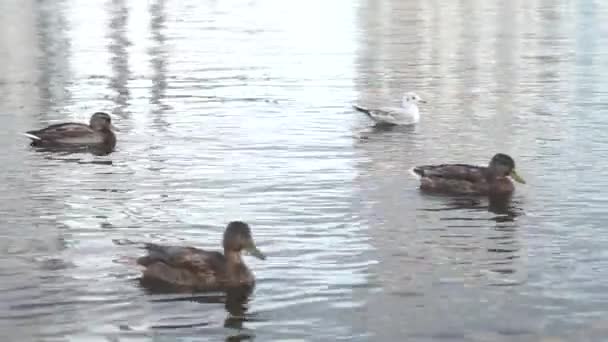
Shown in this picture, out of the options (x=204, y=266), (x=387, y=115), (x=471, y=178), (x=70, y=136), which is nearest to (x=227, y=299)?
(x=204, y=266)

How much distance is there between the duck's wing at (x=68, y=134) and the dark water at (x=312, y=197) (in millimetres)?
531

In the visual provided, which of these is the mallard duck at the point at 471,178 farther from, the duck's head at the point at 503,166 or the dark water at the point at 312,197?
the dark water at the point at 312,197

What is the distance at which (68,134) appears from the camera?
90.7 ft

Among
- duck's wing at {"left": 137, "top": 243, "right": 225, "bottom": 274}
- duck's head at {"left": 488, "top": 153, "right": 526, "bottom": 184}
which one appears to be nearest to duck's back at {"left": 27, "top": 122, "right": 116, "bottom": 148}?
duck's head at {"left": 488, "top": 153, "right": 526, "bottom": 184}

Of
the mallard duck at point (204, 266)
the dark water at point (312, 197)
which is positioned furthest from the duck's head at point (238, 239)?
the dark water at point (312, 197)

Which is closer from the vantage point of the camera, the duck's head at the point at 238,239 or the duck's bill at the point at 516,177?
the duck's head at the point at 238,239

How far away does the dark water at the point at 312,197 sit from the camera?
48.5 ft

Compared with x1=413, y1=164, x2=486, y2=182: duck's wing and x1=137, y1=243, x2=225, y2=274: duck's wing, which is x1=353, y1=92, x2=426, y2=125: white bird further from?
x1=137, y1=243, x2=225, y2=274: duck's wing

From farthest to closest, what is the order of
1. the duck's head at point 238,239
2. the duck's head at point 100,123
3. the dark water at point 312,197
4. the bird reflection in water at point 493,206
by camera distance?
the duck's head at point 100,123 < the bird reflection in water at point 493,206 < the duck's head at point 238,239 < the dark water at point 312,197

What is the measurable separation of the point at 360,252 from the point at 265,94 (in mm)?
19924

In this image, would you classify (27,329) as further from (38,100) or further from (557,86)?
(557,86)

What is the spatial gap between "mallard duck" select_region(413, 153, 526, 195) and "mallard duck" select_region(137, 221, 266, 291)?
6864 mm

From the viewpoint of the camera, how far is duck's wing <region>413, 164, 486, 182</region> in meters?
22.2

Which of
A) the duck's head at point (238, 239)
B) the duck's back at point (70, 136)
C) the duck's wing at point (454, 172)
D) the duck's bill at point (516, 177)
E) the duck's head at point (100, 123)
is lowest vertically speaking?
→ the duck's bill at point (516, 177)
